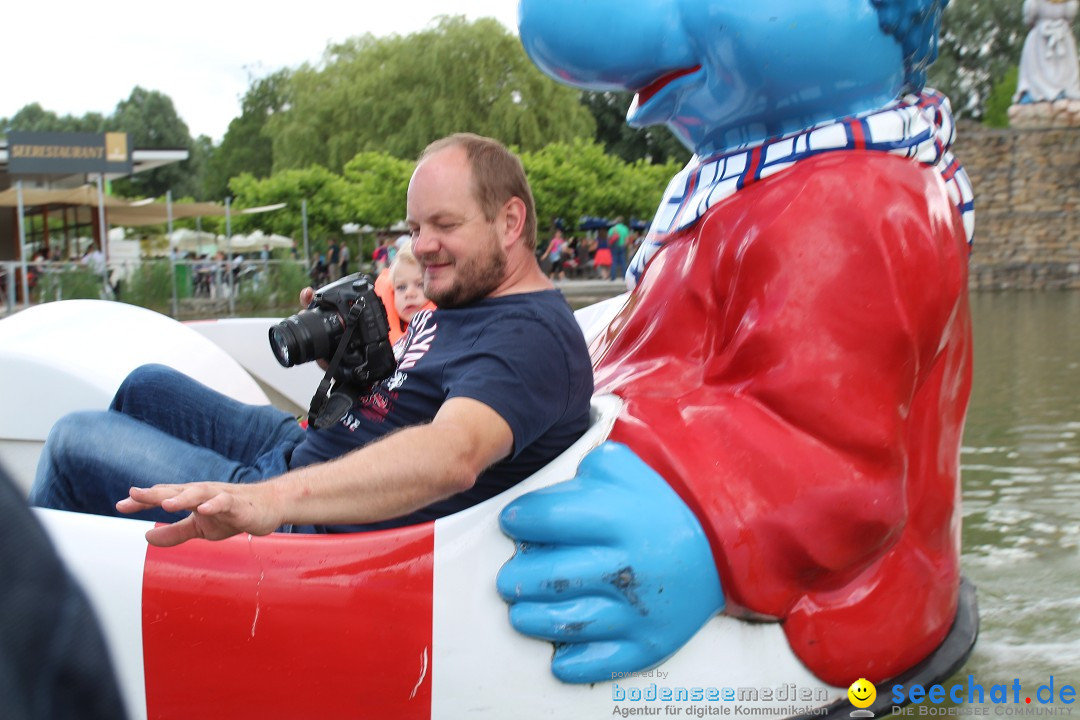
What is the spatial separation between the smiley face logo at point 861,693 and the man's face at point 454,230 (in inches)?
38.4

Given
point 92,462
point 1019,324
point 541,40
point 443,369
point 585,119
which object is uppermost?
point 585,119

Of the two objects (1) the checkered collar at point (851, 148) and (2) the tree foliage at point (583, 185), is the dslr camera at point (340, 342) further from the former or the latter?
(2) the tree foliage at point (583, 185)

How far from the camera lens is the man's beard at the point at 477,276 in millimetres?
1978

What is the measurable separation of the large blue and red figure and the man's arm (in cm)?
20

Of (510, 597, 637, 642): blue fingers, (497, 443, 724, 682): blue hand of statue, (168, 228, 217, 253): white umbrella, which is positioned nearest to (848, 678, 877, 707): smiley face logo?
(497, 443, 724, 682): blue hand of statue

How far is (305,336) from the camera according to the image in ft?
6.23

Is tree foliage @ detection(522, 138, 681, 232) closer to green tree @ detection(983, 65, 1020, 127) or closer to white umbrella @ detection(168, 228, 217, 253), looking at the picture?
white umbrella @ detection(168, 228, 217, 253)

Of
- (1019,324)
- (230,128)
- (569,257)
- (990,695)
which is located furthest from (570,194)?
(230,128)

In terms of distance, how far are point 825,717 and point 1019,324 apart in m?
9.96

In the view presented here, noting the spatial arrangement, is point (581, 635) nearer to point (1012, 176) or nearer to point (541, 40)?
point (541, 40)

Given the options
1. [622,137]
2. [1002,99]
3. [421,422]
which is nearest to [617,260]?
[622,137]

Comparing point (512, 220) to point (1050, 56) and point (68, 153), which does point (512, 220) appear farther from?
point (1050, 56)

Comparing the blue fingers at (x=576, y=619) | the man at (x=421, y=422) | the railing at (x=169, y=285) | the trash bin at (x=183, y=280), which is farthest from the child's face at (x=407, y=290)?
the trash bin at (x=183, y=280)

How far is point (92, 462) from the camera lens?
2125 mm
